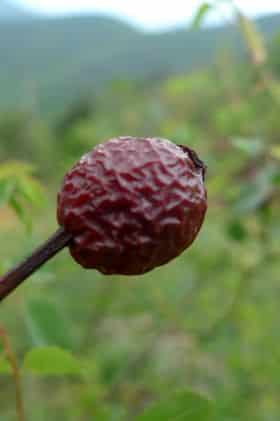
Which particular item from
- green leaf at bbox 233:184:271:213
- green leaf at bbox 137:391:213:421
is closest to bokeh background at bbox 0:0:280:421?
green leaf at bbox 233:184:271:213

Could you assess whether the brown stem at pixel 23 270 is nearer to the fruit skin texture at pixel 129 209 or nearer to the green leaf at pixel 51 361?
the fruit skin texture at pixel 129 209

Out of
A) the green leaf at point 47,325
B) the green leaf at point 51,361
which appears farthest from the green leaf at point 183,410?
the green leaf at point 47,325

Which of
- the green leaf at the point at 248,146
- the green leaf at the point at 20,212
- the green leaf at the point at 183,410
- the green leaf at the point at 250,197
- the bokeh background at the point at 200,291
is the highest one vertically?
the green leaf at the point at 20,212

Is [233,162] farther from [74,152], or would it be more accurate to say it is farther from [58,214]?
[58,214]

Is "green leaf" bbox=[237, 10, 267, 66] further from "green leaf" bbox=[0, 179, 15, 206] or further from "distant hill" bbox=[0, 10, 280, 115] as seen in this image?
"distant hill" bbox=[0, 10, 280, 115]

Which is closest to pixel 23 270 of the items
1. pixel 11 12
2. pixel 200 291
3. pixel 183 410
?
pixel 183 410

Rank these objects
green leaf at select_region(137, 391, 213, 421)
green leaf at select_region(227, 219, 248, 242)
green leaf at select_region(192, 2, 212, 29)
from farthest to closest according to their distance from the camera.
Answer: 1. green leaf at select_region(227, 219, 248, 242)
2. green leaf at select_region(192, 2, 212, 29)
3. green leaf at select_region(137, 391, 213, 421)
